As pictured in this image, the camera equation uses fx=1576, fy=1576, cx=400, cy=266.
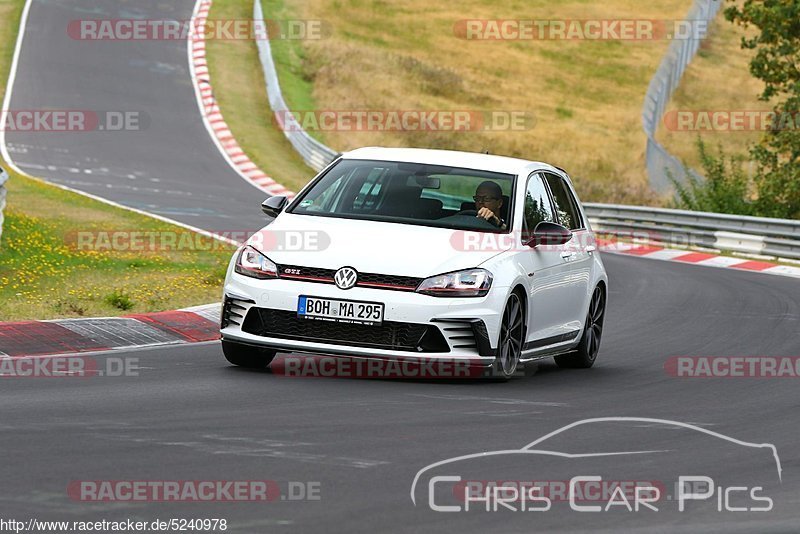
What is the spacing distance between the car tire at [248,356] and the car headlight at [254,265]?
0.64 meters

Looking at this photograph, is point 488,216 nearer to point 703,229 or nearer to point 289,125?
point 703,229

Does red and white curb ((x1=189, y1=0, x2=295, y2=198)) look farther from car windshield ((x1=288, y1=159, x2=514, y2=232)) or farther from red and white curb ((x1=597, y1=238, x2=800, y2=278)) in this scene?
car windshield ((x1=288, y1=159, x2=514, y2=232))

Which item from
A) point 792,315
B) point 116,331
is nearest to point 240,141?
point 792,315

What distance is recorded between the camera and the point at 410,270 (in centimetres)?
1047

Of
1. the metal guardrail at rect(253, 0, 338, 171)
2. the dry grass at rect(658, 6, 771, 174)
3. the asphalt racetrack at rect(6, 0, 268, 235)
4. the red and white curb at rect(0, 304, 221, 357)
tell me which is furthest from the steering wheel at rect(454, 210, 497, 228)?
the dry grass at rect(658, 6, 771, 174)

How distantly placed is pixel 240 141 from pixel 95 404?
31.0 meters

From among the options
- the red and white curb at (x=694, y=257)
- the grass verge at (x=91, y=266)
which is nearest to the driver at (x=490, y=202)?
Answer: the grass verge at (x=91, y=266)

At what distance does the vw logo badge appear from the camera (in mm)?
10422

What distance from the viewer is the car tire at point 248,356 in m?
11.2

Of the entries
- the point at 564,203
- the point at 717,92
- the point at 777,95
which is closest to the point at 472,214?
the point at 564,203

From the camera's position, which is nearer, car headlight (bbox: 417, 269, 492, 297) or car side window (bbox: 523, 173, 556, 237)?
car headlight (bbox: 417, 269, 492, 297)

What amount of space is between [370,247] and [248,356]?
4.32ft

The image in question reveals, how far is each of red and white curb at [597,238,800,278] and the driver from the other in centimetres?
1462

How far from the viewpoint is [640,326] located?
16.4m
